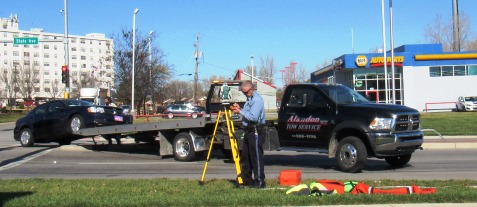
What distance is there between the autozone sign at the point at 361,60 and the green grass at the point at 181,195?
41.5 m

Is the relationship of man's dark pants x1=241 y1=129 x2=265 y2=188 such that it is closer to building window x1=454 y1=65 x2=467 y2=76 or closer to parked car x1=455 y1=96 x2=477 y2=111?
parked car x1=455 y1=96 x2=477 y2=111

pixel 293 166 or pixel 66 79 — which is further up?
pixel 66 79

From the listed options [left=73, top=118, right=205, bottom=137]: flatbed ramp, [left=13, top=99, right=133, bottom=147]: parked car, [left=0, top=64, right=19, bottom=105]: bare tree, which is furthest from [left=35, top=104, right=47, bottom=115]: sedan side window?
[left=0, top=64, right=19, bottom=105]: bare tree

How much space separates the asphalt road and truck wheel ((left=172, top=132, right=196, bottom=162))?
0.21m

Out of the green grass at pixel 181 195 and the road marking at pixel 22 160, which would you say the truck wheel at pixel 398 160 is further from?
the road marking at pixel 22 160

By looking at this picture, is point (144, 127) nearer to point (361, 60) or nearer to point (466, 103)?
point (361, 60)

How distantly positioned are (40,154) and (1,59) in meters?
129

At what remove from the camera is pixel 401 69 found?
164ft

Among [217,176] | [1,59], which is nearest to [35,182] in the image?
[217,176]

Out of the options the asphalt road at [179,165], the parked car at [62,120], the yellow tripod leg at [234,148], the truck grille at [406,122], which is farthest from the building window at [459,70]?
the yellow tripod leg at [234,148]

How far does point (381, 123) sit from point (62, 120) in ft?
34.6

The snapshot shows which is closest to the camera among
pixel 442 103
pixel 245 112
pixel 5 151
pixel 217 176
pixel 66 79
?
pixel 245 112

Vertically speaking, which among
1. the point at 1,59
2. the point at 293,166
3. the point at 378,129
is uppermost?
the point at 1,59

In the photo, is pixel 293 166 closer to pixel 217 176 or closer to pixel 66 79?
pixel 217 176
